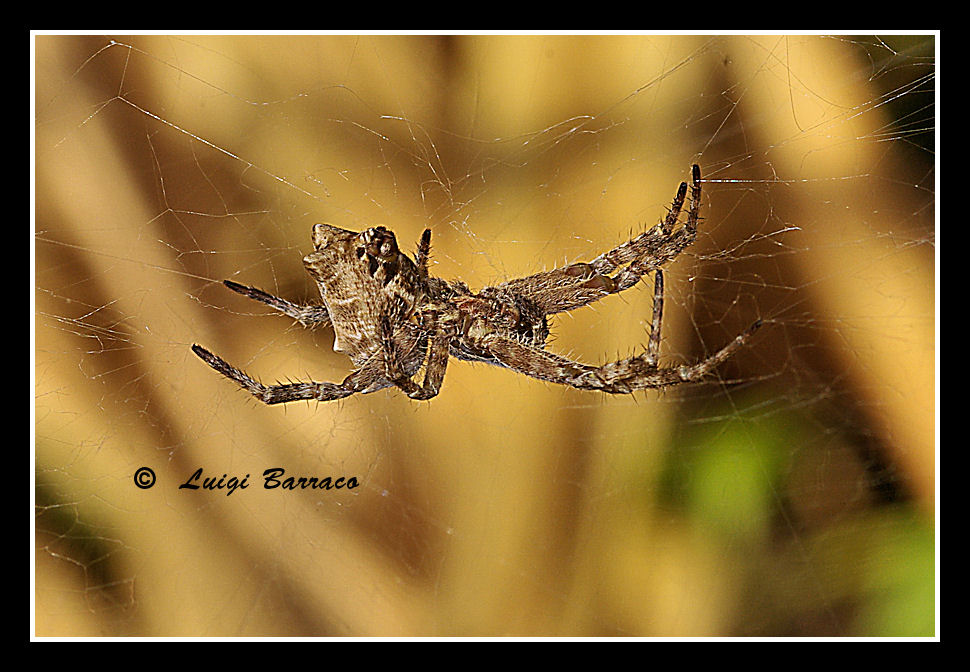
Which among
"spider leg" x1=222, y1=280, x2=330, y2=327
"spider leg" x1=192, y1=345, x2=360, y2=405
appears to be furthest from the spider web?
"spider leg" x1=192, y1=345, x2=360, y2=405

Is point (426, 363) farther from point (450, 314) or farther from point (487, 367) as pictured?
point (487, 367)

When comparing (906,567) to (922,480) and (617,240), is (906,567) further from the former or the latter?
(617,240)

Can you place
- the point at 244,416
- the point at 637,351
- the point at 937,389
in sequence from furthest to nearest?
the point at 244,416 → the point at 937,389 → the point at 637,351

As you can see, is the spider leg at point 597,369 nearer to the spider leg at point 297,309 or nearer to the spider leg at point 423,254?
the spider leg at point 423,254

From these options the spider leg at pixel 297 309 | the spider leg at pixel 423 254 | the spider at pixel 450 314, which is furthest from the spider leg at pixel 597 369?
the spider leg at pixel 297 309

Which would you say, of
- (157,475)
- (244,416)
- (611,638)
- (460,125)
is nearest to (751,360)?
(611,638)

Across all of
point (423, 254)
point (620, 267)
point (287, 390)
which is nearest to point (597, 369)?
point (620, 267)
